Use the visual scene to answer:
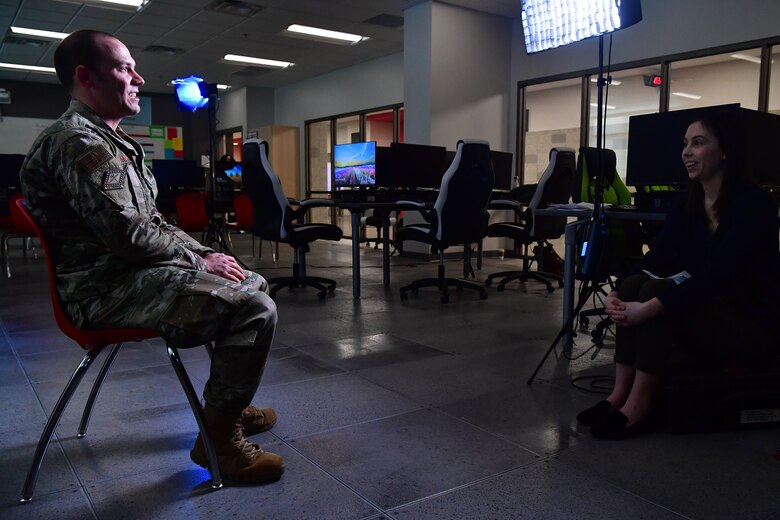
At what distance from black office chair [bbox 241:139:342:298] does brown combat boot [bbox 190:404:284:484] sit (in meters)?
2.91

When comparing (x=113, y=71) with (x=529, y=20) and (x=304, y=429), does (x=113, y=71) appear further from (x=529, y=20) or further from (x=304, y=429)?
(x=529, y=20)

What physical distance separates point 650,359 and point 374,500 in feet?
3.33

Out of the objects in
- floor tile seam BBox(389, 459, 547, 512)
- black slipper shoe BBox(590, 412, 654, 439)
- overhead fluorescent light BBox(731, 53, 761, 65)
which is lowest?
floor tile seam BBox(389, 459, 547, 512)

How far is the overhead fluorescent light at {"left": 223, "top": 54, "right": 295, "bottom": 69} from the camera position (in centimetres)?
986

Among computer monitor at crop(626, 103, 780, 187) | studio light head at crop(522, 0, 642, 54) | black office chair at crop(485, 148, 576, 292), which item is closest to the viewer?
studio light head at crop(522, 0, 642, 54)

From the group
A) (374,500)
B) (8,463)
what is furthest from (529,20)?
(8,463)

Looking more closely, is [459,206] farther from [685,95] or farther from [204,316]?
[685,95]

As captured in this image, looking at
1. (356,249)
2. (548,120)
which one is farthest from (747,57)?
(356,249)

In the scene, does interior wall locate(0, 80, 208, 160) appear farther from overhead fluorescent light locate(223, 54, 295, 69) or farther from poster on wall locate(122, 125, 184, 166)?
overhead fluorescent light locate(223, 54, 295, 69)

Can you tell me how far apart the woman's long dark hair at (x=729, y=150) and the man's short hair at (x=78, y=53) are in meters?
1.87

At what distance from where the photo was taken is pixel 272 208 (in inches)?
178

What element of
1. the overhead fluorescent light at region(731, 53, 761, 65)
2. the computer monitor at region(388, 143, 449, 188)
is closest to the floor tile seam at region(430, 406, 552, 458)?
the computer monitor at region(388, 143, 449, 188)

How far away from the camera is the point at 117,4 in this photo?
7.06m

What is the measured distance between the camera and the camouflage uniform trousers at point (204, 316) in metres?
1.49
